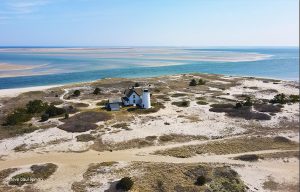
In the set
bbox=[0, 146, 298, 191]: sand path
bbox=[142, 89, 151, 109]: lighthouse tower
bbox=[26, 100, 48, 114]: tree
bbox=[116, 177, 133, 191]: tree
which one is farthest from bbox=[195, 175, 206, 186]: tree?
bbox=[26, 100, 48, 114]: tree

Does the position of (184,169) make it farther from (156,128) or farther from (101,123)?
(101,123)

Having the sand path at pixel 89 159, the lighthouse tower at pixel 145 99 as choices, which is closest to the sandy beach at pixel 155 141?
the sand path at pixel 89 159

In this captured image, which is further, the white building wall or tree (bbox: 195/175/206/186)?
the white building wall

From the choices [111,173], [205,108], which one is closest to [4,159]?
[111,173]

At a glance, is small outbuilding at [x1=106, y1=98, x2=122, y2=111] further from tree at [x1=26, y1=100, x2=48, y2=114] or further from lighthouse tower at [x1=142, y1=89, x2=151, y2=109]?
tree at [x1=26, y1=100, x2=48, y2=114]

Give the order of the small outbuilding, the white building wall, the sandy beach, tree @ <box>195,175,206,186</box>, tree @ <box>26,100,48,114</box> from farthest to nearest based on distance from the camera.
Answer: the white building wall
the small outbuilding
tree @ <box>26,100,48,114</box>
the sandy beach
tree @ <box>195,175,206,186</box>

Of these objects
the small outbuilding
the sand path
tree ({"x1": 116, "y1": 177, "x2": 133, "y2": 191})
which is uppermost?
the small outbuilding

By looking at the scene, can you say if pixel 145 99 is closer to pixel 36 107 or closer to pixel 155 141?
pixel 155 141

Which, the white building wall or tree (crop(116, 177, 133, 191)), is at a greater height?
the white building wall

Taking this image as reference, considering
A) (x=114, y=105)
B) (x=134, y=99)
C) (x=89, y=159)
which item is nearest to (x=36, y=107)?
(x=114, y=105)
